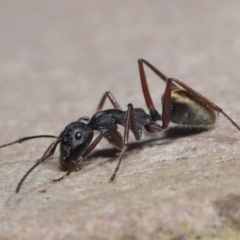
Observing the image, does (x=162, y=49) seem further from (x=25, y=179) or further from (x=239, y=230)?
(x=239, y=230)

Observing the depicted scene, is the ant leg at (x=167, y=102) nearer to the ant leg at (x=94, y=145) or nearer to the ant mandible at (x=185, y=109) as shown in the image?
the ant mandible at (x=185, y=109)

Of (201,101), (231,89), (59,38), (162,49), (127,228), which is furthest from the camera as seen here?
(59,38)

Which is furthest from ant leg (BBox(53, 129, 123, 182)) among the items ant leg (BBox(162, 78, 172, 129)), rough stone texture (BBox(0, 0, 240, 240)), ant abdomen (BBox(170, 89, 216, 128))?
ant abdomen (BBox(170, 89, 216, 128))

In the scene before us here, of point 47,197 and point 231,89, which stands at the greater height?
point 231,89

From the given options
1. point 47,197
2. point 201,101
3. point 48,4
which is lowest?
point 47,197

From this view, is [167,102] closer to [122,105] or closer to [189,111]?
[189,111]

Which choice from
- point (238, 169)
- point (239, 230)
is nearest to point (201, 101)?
point (238, 169)
